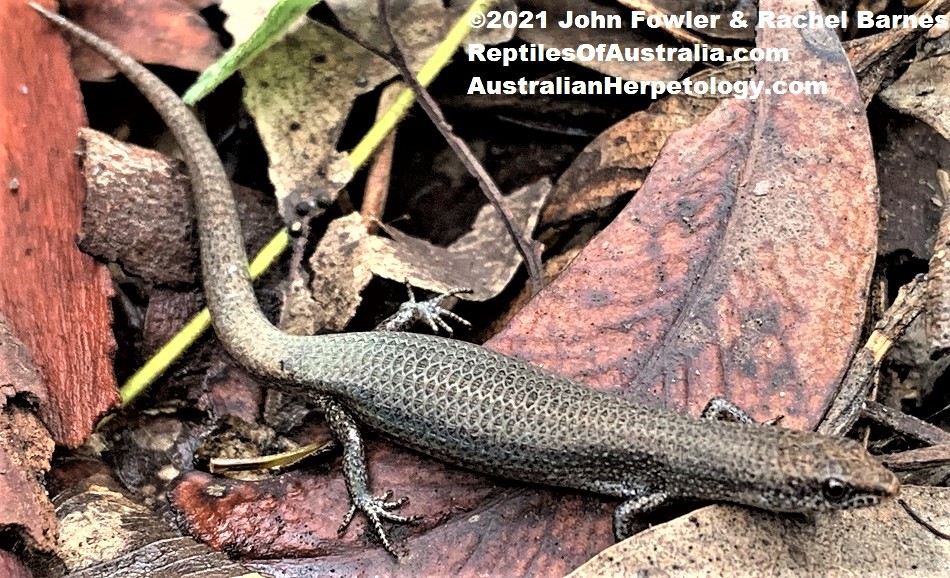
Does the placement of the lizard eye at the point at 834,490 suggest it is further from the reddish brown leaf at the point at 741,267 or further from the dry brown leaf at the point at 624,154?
the dry brown leaf at the point at 624,154

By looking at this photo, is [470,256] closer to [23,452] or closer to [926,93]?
[23,452]

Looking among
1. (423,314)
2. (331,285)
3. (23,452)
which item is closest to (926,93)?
(423,314)

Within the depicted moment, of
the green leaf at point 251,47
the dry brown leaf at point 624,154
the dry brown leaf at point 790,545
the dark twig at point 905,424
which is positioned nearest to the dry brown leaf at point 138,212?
the green leaf at point 251,47

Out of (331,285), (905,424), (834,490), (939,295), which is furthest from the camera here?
(331,285)

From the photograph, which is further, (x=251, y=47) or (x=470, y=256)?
(x=470, y=256)

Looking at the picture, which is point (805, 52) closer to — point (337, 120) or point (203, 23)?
point (337, 120)
